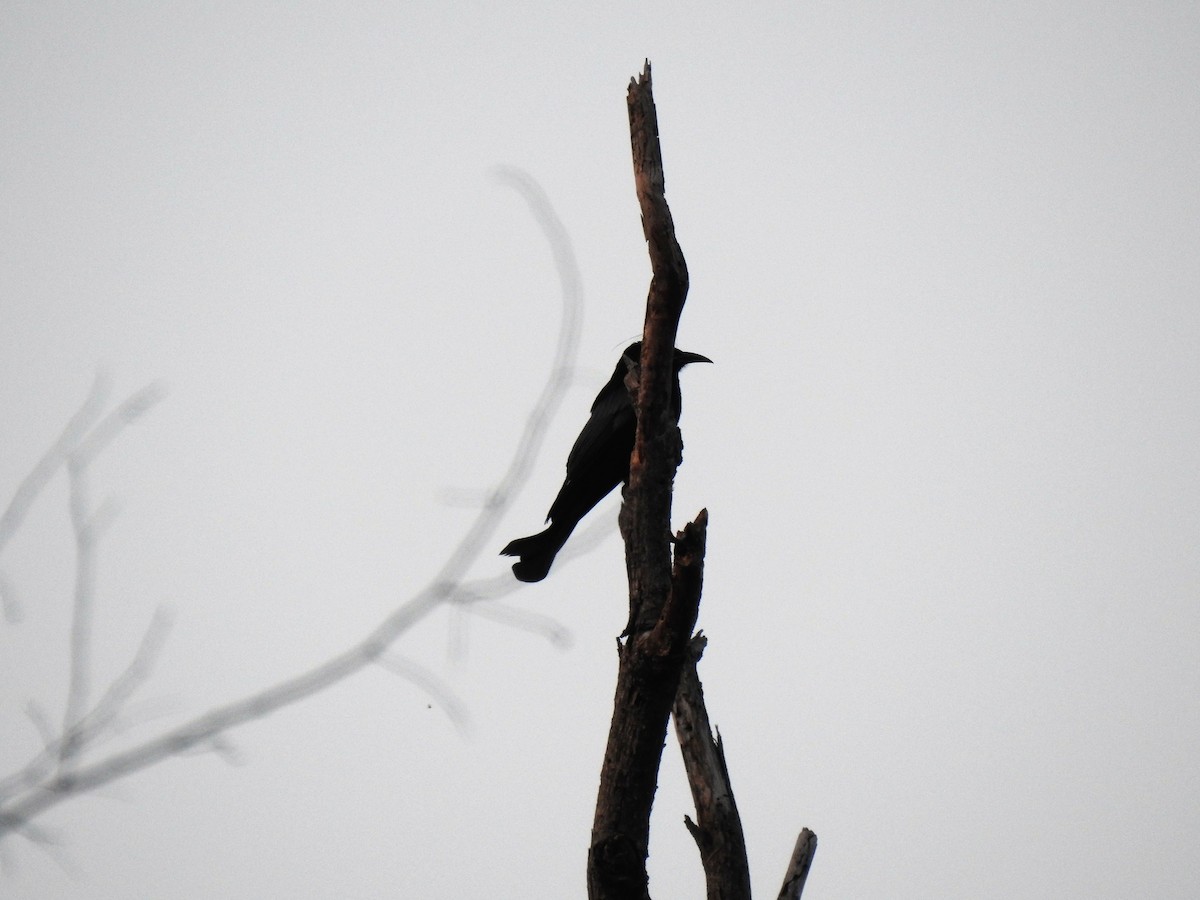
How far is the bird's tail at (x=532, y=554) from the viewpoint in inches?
196

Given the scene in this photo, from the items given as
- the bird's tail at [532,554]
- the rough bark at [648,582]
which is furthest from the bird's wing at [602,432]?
the rough bark at [648,582]

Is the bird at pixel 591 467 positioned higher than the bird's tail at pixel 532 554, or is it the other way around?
the bird at pixel 591 467

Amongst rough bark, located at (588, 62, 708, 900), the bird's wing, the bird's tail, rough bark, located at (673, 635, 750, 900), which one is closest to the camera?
rough bark, located at (588, 62, 708, 900)

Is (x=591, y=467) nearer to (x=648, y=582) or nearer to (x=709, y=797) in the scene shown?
(x=709, y=797)

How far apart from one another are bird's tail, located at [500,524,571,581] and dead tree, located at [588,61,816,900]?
170 centimetres

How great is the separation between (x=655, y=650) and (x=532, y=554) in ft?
9.03

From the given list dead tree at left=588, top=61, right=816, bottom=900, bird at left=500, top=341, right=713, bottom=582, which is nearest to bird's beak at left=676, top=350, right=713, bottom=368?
bird at left=500, top=341, right=713, bottom=582

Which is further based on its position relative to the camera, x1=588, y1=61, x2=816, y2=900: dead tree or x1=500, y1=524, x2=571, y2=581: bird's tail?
x1=500, y1=524, x2=571, y2=581: bird's tail

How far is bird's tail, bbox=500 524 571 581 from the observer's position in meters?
4.99

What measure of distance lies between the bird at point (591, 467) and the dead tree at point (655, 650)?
1.50 meters

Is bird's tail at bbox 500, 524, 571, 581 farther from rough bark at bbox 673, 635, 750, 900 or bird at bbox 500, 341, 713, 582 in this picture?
rough bark at bbox 673, 635, 750, 900

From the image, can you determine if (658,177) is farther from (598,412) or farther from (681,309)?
(598,412)

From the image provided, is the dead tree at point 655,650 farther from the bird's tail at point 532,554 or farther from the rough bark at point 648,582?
the bird's tail at point 532,554

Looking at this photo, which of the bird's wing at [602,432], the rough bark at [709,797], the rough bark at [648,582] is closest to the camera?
the rough bark at [648,582]
